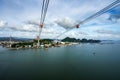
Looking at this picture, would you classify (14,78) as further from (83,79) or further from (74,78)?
(83,79)

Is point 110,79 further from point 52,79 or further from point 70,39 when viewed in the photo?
point 70,39

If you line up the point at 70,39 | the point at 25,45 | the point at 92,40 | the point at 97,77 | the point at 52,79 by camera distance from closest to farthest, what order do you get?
the point at 52,79 → the point at 97,77 → the point at 25,45 → the point at 70,39 → the point at 92,40

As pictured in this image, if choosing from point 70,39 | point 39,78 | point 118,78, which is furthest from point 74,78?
point 70,39

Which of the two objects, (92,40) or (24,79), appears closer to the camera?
(24,79)

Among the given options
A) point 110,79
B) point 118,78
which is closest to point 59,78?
point 110,79

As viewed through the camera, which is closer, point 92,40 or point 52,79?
point 52,79

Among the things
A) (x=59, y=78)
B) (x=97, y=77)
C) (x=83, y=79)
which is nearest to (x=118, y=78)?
(x=97, y=77)

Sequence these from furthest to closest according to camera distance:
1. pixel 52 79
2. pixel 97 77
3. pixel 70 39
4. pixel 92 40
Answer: pixel 92 40, pixel 70 39, pixel 97 77, pixel 52 79

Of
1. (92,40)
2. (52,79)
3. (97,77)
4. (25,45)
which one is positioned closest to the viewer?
(52,79)

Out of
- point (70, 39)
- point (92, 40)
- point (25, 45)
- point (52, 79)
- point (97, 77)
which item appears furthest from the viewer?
point (92, 40)
